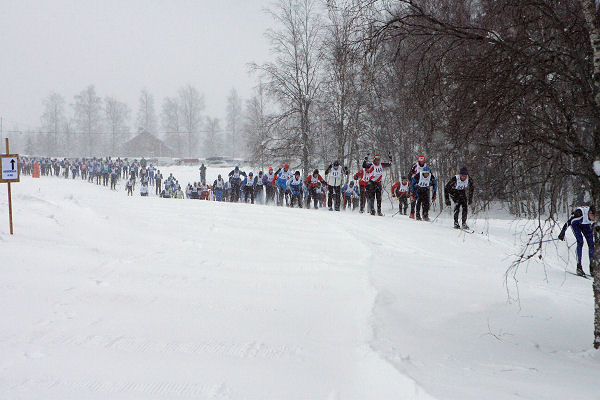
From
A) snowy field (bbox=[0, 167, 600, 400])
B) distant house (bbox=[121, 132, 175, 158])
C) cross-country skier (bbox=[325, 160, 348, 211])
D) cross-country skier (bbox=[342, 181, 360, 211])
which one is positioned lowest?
snowy field (bbox=[0, 167, 600, 400])

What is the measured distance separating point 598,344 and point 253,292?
3941 mm

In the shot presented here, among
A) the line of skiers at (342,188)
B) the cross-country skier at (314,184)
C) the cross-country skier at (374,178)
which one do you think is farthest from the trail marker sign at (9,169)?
the cross-country skier at (314,184)

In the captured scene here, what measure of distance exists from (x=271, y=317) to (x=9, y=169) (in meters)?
6.59

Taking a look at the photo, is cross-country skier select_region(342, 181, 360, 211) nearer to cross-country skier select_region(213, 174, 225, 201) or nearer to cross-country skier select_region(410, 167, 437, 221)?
cross-country skier select_region(213, 174, 225, 201)

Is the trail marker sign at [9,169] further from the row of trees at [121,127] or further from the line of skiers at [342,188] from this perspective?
the row of trees at [121,127]

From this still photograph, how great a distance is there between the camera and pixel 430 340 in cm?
487

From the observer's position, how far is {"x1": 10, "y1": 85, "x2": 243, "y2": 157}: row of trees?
8438cm

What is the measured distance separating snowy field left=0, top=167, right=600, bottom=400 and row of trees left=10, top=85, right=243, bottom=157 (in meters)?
80.0

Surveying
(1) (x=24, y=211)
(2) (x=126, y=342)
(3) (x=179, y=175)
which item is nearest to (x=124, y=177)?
(3) (x=179, y=175)

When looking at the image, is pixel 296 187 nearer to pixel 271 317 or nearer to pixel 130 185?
pixel 271 317

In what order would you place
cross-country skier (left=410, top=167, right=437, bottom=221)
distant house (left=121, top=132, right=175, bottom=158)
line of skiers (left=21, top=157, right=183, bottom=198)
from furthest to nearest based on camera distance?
1. distant house (left=121, top=132, right=175, bottom=158)
2. line of skiers (left=21, top=157, right=183, bottom=198)
3. cross-country skier (left=410, top=167, right=437, bottom=221)

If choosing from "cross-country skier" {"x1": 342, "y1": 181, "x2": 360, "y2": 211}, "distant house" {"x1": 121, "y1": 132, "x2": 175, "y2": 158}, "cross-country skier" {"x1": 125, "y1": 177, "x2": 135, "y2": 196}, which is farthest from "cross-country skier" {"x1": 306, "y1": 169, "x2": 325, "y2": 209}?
"distant house" {"x1": 121, "y1": 132, "x2": 175, "y2": 158}

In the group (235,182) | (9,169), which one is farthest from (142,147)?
(9,169)

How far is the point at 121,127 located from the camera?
308ft
